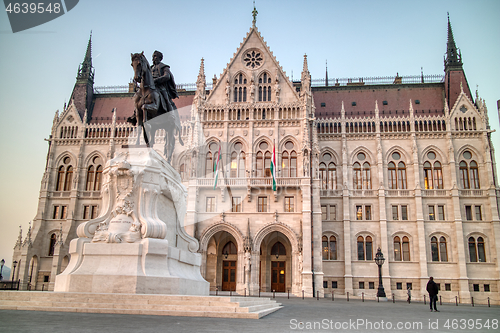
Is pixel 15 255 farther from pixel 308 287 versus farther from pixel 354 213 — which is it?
pixel 354 213

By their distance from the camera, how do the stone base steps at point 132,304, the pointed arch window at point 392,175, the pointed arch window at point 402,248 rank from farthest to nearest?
the pointed arch window at point 392,175, the pointed arch window at point 402,248, the stone base steps at point 132,304

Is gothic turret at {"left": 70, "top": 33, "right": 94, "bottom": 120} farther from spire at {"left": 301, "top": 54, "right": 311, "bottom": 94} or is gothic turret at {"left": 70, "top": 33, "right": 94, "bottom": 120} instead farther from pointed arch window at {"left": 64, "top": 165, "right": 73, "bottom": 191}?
spire at {"left": 301, "top": 54, "right": 311, "bottom": 94}

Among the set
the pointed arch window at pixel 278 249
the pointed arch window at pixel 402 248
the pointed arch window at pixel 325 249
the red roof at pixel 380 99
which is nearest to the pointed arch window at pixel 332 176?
the pointed arch window at pixel 325 249

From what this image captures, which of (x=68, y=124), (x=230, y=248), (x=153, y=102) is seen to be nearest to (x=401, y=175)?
(x=230, y=248)

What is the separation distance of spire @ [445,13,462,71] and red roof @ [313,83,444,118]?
2.15 meters

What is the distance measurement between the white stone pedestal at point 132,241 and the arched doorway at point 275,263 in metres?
23.9

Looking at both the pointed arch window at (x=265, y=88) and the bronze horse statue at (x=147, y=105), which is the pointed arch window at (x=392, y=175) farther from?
the bronze horse statue at (x=147, y=105)

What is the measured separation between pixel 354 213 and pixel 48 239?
1134 inches

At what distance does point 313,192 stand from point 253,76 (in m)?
11.8

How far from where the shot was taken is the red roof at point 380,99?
136ft

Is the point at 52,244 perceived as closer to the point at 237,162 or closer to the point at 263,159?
the point at 237,162

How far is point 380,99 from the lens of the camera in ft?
141

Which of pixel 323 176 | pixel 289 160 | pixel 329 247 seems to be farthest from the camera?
pixel 323 176

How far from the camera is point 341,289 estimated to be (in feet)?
116
